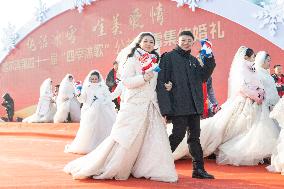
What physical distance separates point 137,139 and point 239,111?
2128mm

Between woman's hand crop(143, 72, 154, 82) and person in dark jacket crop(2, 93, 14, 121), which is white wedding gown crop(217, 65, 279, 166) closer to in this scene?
woman's hand crop(143, 72, 154, 82)

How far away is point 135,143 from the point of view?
4.43 metres

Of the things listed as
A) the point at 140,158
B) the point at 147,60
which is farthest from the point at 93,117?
the point at 147,60

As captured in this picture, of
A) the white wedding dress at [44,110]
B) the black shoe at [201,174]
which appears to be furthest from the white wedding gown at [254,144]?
the white wedding dress at [44,110]

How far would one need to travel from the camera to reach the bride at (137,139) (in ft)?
14.3

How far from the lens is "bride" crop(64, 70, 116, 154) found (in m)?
7.76

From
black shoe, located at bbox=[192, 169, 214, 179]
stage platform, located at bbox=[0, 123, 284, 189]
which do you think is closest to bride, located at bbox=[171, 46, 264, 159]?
stage platform, located at bbox=[0, 123, 284, 189]

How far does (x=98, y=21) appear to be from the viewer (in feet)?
51.4

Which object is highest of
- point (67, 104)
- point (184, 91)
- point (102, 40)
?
point (102, 40)

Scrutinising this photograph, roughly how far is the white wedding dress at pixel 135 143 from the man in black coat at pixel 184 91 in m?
0.13

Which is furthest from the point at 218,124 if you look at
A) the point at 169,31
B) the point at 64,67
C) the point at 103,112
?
the point at 64,67

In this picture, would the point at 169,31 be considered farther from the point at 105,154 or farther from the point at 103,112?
the point at 105,154

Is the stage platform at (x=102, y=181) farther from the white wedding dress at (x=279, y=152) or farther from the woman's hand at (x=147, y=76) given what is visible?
the woman's hand at (x=147, y=76)

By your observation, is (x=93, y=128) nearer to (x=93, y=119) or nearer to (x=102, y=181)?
(x=93, y=119)
